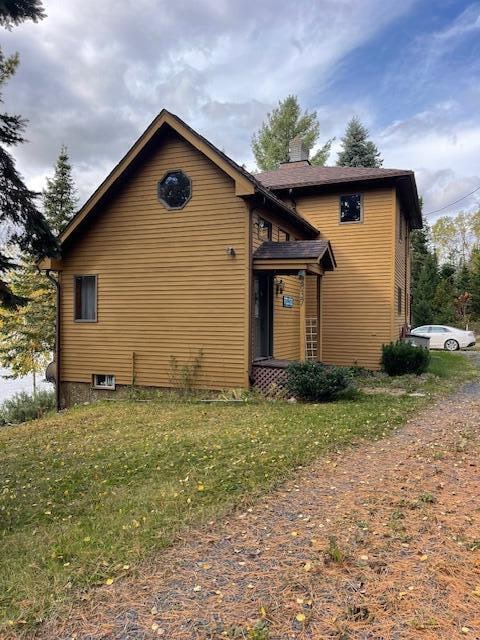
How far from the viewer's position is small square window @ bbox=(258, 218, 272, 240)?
1163 centimetres

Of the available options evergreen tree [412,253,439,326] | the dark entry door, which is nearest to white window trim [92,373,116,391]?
the dark entry door

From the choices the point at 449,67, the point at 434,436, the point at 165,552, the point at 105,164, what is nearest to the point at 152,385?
the point at 434,436

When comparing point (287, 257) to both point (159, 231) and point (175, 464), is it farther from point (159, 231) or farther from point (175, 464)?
point (175, 464)

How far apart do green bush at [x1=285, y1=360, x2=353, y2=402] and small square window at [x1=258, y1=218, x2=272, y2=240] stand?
12.1 ft

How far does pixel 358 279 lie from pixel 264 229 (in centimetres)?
430

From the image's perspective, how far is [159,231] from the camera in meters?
12.0

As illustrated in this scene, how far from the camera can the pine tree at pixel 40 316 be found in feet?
81.3

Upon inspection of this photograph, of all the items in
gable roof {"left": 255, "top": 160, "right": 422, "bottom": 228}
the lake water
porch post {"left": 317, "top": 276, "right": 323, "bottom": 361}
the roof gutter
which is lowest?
the lake water

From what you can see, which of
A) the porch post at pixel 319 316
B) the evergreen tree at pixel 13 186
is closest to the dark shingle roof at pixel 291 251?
the porch post at pixel 319 316

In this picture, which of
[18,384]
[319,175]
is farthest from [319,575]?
[18,384]

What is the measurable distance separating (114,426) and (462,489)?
619cm

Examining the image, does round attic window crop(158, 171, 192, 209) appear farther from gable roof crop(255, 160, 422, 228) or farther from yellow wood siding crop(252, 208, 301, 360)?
gable roof crop(255, 160, 422, 228)

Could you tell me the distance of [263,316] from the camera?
40.6 ft

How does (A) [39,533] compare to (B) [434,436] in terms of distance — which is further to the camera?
(B) [434,436]
